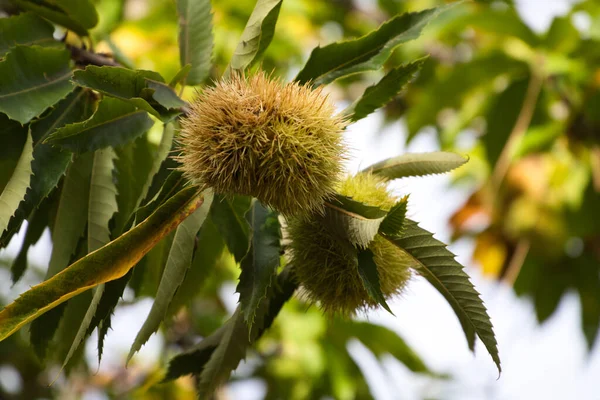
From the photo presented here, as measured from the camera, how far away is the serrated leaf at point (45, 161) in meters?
1.09

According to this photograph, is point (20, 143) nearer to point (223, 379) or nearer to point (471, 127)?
point (223, 379)

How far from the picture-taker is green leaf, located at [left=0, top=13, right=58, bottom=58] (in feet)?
4.06

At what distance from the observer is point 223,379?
1229 mm

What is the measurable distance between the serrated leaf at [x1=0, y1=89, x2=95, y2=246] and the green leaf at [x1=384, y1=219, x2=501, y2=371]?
0.60 meters

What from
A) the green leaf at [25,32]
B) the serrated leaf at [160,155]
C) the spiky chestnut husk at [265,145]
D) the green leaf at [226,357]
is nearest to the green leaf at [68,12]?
the green leaf at [25,32]

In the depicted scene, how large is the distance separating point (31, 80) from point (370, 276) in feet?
2.33

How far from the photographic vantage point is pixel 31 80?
1.15 m

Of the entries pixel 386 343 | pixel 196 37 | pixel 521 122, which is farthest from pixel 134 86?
pixel 521 122

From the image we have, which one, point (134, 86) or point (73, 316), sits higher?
point (134, 86)

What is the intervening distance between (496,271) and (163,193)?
245 centimetres

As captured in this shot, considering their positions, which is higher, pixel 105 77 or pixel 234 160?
pixel 105 77

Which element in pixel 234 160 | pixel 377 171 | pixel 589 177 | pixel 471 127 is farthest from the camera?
pixel 471 127

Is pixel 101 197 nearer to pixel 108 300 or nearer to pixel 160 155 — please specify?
pixel 160 155

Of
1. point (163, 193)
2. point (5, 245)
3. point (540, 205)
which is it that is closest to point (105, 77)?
point (163, 193)
